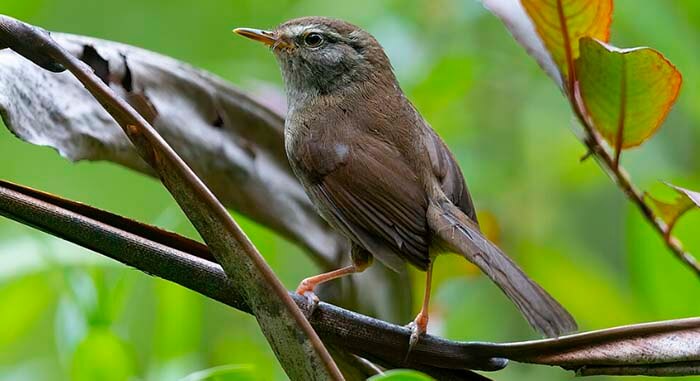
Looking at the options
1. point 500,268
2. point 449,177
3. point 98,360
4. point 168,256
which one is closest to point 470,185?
point 449,177

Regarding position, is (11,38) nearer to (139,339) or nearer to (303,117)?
(303,117)

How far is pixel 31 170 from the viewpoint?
4527 mm

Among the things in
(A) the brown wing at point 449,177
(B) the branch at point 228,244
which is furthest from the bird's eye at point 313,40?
(B) the branch at point 228,244

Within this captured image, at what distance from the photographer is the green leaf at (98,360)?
1.85m

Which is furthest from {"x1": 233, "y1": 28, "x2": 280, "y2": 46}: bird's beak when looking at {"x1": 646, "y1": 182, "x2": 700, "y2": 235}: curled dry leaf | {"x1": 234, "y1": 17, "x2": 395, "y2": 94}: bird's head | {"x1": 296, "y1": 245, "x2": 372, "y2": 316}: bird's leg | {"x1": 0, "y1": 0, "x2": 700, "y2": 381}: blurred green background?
{"x1": 646, "y1": 182, "x2": 700, "y2": 235}: curled dry leaf

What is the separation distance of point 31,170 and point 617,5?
9.18ft

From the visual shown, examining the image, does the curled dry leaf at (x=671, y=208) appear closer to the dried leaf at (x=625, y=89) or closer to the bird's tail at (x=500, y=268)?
the dried leaf at (x=625, y=89)

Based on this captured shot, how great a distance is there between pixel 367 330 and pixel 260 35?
5.69 ft

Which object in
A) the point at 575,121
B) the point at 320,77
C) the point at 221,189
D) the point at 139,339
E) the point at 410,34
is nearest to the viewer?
the point at 575,121

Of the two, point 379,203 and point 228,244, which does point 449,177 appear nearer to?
point 379,203

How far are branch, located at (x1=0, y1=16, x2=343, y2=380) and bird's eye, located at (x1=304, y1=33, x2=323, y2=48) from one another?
186 cm

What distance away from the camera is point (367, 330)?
1398mm

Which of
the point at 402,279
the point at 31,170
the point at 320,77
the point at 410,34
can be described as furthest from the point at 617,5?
the point at 31,170

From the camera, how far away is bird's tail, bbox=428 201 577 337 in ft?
5.21
